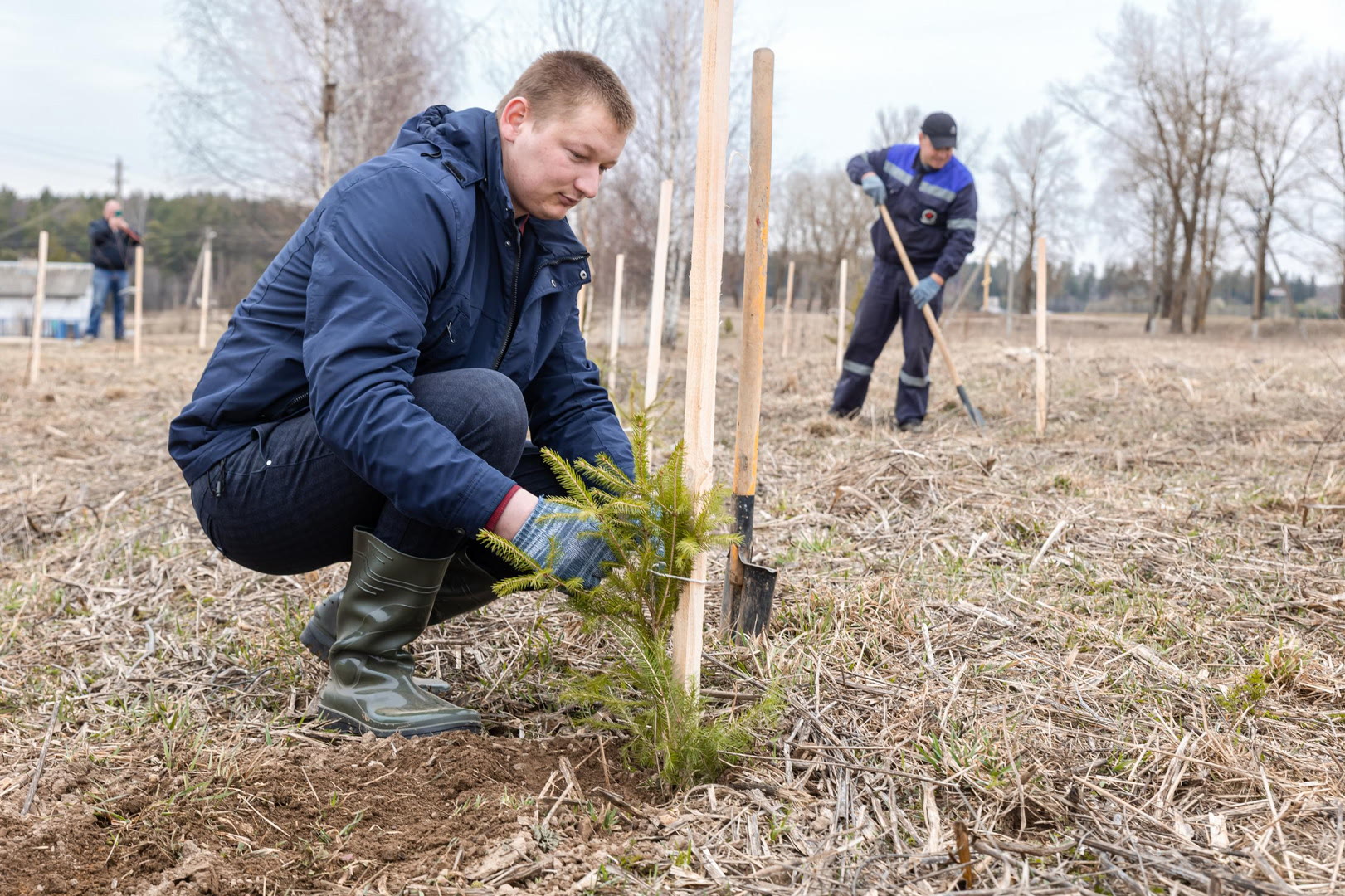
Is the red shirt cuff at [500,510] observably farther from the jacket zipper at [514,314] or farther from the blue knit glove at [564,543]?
the jacket zipper at [514,314]

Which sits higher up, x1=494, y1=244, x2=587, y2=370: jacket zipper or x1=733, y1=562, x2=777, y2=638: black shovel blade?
x1=494, y1=244, x2=587, y2=370: jacket zipper

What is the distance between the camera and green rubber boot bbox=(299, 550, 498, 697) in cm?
236

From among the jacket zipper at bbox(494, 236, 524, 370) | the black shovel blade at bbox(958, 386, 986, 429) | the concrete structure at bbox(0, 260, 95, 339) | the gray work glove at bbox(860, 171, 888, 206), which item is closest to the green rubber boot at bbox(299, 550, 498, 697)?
the jacket zipper at bbox(494, 236, 524, 370)

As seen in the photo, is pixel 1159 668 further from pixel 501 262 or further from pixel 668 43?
pixel 668 43

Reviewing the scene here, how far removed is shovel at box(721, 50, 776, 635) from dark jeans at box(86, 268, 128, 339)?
15151 mm

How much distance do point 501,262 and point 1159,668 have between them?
1.97 m

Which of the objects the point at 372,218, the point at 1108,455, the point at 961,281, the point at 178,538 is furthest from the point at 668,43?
the point at 961,281

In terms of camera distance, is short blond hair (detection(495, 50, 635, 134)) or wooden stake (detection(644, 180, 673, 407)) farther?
wooden stake (detection(644, 180, 673, 407))

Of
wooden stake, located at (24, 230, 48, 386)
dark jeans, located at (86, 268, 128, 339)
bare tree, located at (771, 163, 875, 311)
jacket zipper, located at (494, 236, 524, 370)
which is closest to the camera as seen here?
jacket zipper, located at (494, 236, 524, 370)

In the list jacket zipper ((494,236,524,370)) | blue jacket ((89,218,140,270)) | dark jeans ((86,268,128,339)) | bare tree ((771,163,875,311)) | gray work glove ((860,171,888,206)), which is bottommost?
jacket zipper ((494,236,524,370))

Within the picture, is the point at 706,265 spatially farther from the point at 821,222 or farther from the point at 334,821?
the point at 821,222

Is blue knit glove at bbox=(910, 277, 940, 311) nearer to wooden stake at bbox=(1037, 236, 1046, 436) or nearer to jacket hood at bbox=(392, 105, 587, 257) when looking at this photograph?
wooden stake at bbox=(1037, 236, 1046, 436)

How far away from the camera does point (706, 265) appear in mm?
1825

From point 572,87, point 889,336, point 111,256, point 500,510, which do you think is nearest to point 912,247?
point 889,336
